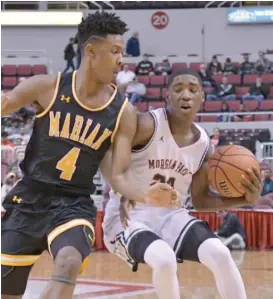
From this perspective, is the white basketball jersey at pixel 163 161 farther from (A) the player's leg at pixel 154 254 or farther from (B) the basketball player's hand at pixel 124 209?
(A) the player's leg at pixel 154 254

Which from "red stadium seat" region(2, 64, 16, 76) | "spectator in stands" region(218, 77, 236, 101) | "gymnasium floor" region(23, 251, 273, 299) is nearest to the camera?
"gymnasium floor" region(23, 251, 273, 299)

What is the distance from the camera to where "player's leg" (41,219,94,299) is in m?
3.97

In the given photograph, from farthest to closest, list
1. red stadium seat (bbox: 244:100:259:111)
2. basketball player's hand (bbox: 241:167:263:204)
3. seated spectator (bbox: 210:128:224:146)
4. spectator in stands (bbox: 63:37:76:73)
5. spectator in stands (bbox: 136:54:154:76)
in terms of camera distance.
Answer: spectator in stands (bbox: 63:37:76:73) < spectator in stands (bbox: 136:54:154:76) < red stadium seat (bbox: 244:100:259:111) < seated spectator (bbox: 210:128:224:146) < basketball player's hand (bbox: 241:167:263:204)

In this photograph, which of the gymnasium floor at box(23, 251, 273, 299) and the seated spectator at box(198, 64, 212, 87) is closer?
the gymnasium floor at box(23, 251, 273, 299)

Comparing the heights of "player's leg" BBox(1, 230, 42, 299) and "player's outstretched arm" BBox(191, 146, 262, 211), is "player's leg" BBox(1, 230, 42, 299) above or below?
below

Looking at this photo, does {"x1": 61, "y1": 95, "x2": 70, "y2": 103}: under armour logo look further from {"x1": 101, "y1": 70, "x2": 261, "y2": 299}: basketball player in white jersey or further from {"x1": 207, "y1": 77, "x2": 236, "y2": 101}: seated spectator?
{"x1": 207, "y1": 77, "x2": 236, "y2": 101}: seated spectator

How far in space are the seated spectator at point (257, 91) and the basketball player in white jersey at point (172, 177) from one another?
42.2 ft

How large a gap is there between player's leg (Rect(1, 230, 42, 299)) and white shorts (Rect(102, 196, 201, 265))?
846 mm

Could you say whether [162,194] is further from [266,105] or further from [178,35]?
[178,35]

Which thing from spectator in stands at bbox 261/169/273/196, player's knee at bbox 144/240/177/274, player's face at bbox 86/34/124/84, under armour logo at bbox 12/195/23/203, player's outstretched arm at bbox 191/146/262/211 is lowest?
spectator in stands at bbox 261/169/273/196

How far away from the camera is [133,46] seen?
21.3 metres

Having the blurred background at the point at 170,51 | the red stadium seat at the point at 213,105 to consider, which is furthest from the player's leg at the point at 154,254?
the red stadium seat at the point at 213,105

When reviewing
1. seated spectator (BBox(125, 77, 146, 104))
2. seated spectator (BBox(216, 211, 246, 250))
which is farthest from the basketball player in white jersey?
seated spectator (BBox(125, 77, 146, 104))

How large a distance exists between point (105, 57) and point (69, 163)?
0.63 meters
